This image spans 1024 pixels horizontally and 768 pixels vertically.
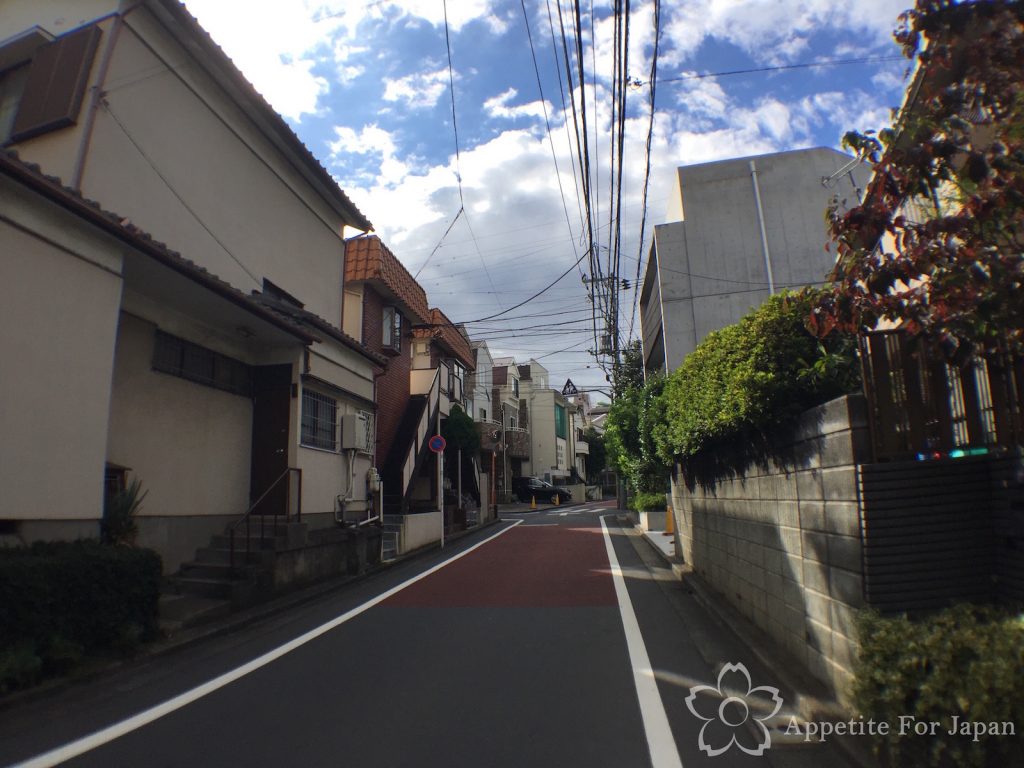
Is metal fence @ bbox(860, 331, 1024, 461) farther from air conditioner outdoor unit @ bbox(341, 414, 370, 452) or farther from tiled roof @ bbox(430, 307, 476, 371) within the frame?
tiled roof @ bbox(430, 307, 476, 371)

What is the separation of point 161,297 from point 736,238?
14813 millimetres

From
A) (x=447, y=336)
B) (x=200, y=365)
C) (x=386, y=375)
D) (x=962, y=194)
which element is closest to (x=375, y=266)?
(x=386, y=375)

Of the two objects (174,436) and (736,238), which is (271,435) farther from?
(736,238)

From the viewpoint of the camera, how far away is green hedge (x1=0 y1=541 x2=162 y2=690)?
4.90 m

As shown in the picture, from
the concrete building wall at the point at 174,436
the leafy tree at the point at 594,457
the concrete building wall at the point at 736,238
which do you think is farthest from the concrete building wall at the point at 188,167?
the leafy tree at the point at 594,457

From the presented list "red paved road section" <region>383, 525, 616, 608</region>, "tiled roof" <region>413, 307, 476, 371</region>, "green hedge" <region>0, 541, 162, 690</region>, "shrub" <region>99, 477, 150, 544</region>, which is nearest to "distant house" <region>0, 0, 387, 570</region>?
"shrub" <region>99, 477, 150, 544</region>

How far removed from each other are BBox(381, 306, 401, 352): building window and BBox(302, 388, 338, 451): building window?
7035 mm

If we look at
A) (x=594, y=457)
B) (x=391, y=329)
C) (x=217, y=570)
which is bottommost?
(x=217, y=570)

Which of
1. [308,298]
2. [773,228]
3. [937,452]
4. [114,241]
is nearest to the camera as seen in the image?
[937,452]

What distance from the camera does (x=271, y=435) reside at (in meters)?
11.1

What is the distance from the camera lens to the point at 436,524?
60.1 feet

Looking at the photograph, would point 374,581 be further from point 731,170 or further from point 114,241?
point 731,170

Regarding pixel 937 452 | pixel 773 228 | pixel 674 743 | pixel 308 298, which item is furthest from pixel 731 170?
pixel 674 743

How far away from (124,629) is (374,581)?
5714 millimetres
